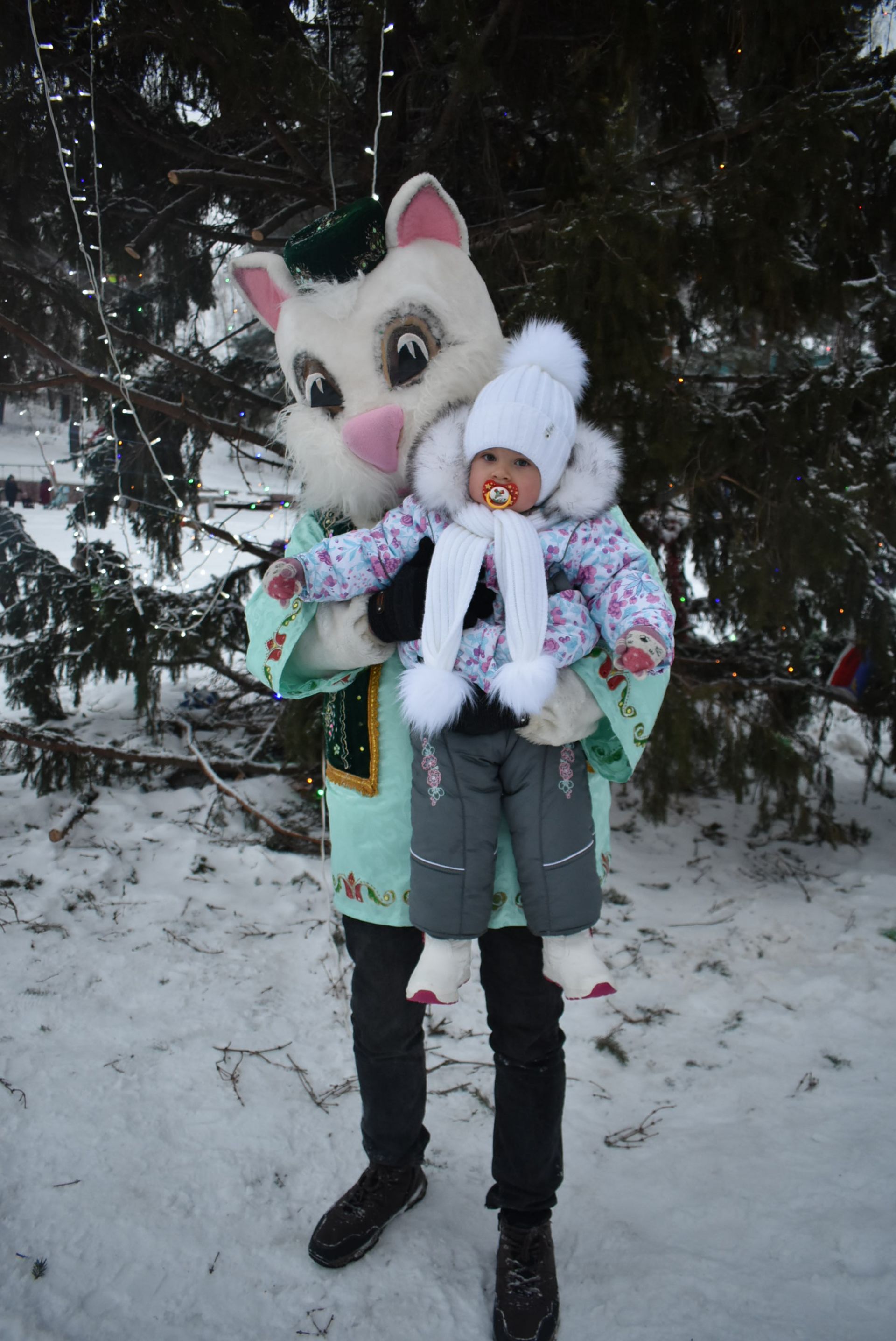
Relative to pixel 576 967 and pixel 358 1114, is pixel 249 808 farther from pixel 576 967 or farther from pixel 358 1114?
pixel 576 967

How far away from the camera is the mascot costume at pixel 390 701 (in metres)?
1.63

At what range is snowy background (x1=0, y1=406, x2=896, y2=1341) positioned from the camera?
1.59 m

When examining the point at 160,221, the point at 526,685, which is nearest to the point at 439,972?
the point at 526,685

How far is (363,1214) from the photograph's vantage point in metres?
1.73

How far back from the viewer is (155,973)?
2.63 m

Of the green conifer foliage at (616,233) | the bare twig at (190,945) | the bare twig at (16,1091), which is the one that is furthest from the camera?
the bare twig at (190,945)

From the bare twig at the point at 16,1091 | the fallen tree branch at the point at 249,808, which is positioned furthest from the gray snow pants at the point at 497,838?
the fallen tree branch at the point at 249,808

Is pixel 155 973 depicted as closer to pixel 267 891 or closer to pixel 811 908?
pixel 267 891

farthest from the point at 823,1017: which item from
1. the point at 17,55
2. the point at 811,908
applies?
the point at 17,55

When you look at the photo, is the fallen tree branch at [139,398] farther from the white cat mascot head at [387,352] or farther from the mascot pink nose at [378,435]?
the mascot pink nose at [378,435]

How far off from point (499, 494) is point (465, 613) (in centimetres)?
24

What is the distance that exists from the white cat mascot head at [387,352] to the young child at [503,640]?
19 cm

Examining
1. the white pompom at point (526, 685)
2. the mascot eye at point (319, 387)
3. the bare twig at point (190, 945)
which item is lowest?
the bare twig at point (190, 945)

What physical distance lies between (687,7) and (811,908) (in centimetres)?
337
